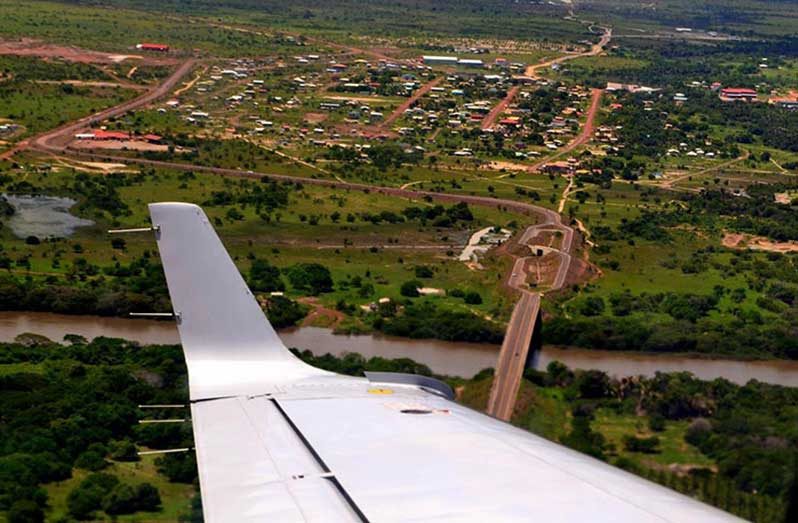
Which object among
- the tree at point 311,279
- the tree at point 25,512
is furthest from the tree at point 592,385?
the tree at point 311,279

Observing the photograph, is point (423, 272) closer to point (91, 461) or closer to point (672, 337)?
point (672, 337)

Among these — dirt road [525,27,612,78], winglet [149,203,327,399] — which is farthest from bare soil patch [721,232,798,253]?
dirt road [525,27,612,78]

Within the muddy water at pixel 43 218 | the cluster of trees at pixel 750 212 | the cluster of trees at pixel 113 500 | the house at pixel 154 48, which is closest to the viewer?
the cluster of trees at pixel 113 500

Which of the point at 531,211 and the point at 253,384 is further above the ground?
the point at 253,384

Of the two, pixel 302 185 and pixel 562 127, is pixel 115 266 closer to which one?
pixel 302 185

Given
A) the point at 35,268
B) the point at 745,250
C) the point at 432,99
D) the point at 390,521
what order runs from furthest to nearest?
the point at 432,99 → the point at 745,250 → the point at 35,268 → the point at 390,521

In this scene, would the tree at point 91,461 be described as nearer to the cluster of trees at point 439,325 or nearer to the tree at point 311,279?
the cluster of trees at point 439,325

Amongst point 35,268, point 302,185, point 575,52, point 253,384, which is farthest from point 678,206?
point 575,52

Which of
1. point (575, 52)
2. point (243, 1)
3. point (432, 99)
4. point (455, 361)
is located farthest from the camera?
point (243, 1)
